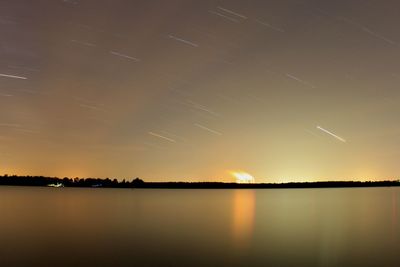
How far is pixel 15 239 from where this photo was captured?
1225 inches

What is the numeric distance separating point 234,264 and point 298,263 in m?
3.49

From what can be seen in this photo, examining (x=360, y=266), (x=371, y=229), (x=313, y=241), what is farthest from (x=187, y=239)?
(x=371, y=229)

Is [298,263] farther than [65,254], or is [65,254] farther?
[65,254]

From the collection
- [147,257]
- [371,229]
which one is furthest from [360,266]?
[371,229]

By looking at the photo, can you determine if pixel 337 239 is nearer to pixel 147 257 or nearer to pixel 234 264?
pixel 234 264

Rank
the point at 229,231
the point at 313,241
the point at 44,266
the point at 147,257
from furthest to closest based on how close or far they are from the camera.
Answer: the point at 229,231
the point at 313,241
the point at 147,257
the point at 44,266

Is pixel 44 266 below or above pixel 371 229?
below

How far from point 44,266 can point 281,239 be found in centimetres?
1856

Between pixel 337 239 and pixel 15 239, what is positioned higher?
pixel 337 239

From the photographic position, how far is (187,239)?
31.7 meters

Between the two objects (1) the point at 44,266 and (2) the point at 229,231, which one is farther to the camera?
(2) the point at 229,231

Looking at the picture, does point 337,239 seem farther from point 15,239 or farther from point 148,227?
point 15,239

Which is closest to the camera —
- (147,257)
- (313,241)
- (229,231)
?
(147,257)

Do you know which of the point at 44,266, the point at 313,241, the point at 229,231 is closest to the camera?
the point at 44,266
